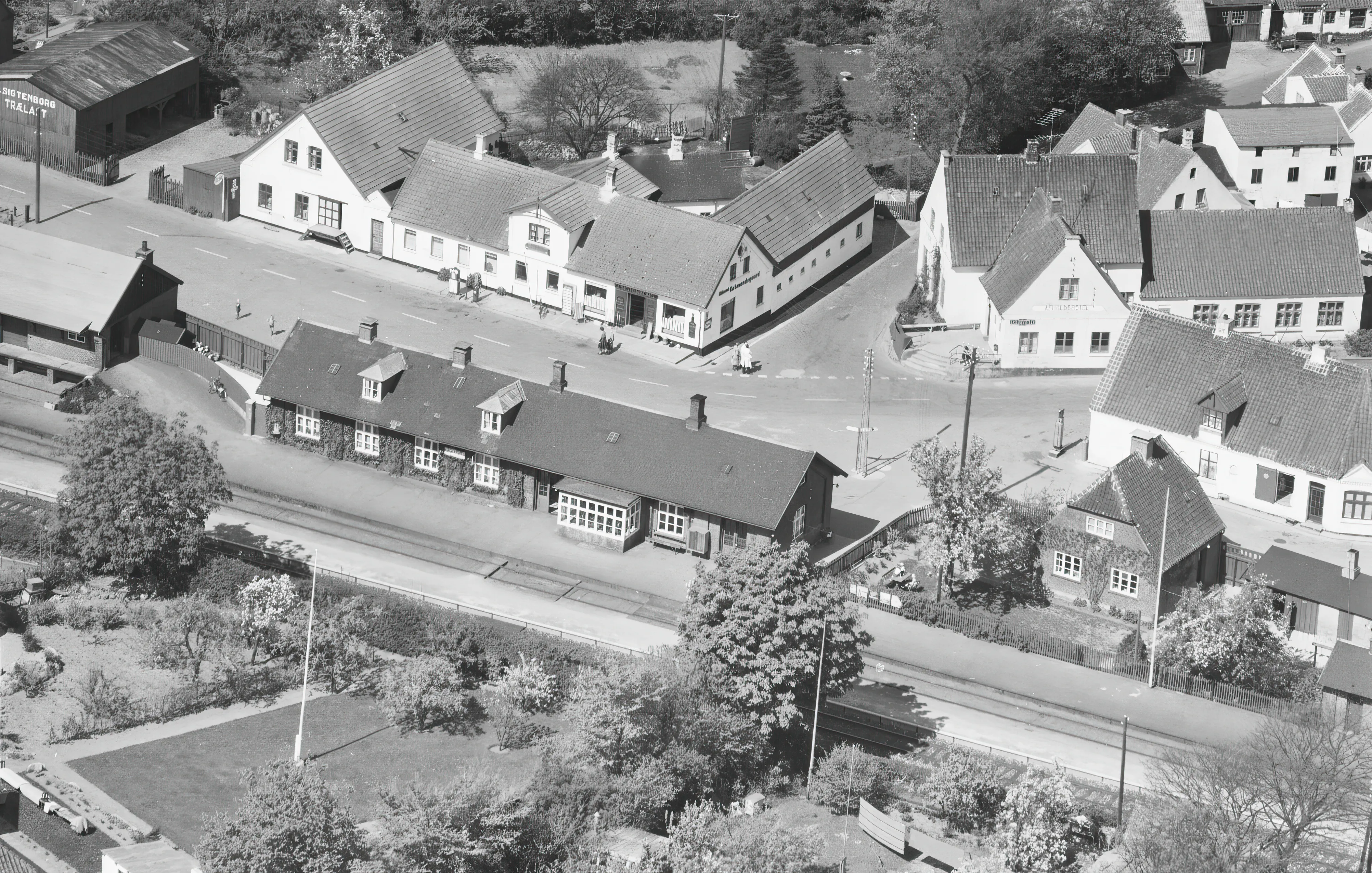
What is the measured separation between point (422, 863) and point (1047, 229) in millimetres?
49896

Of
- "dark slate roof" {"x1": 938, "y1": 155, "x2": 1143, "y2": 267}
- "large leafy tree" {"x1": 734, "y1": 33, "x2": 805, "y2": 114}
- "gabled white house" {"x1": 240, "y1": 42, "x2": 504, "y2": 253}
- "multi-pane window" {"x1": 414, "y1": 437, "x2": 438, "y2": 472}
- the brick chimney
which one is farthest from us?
"large leafy tree" {"x1": 734, "y1": 33, "x2": 805, "y2": 114}

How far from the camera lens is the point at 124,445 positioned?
267 feet

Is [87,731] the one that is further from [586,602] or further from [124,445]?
[586,602]

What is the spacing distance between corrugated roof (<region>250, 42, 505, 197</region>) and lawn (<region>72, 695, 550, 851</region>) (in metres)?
38.7

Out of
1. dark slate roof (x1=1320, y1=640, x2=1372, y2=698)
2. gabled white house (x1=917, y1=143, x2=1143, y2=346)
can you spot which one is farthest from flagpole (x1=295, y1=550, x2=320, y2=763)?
gabled white house (x1=917, y1=143, x2=1143, y2=346)

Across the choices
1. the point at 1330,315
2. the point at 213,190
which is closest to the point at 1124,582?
the point at 1330,315

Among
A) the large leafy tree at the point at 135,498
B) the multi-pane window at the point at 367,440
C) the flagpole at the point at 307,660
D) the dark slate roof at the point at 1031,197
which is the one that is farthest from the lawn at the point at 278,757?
the dark slate roof at the point at 1031,197

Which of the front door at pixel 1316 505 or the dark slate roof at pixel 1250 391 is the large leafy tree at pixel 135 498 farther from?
the front door at pixel 1316 505

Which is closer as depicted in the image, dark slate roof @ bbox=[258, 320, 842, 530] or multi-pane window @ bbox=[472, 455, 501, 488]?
dark slate roof @ bbox=[258, 320, 842, 530]

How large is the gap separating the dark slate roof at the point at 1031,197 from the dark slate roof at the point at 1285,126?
13.0 m

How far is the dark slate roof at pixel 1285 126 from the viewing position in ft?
381

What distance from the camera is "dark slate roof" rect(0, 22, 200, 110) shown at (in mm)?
115375

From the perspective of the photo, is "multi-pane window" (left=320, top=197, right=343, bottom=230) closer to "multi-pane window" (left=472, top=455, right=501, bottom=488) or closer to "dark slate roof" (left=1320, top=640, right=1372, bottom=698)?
"multi-pane window" (left=472, top=455, right=501, bottom=488)

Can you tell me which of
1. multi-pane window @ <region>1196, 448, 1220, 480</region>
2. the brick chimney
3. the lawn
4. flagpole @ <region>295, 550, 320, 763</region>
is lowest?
the lawn
